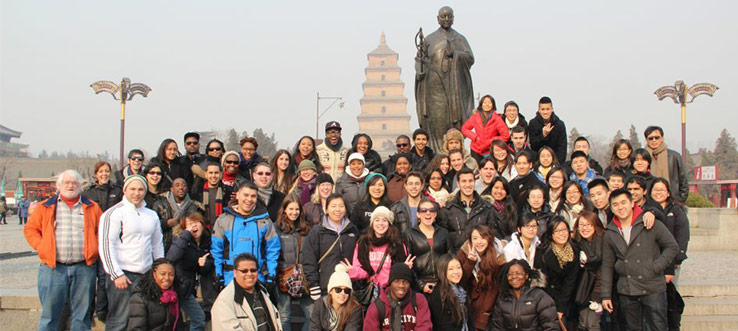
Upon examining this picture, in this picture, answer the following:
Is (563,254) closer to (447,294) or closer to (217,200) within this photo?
(447,294)

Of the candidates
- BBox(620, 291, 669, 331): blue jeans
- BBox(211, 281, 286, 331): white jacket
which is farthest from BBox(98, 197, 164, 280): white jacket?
BBox(620, 291, 669, 331): blue jeans

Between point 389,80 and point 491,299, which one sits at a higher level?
point 389,80

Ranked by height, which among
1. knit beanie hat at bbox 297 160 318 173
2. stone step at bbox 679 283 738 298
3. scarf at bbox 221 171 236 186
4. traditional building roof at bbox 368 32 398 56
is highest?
traditional building roof at bbox 368 32 398 56

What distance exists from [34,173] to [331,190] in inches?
2821

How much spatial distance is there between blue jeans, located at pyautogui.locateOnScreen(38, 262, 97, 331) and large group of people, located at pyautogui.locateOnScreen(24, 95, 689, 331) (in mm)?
12

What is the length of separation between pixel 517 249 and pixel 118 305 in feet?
11.2

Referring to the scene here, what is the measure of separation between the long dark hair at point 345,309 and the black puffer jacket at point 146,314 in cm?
129

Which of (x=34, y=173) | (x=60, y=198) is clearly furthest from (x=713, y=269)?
(x=34, y=173)

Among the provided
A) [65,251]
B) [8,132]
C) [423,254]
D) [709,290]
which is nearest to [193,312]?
[65,251]

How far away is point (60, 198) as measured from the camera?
18.1 feet

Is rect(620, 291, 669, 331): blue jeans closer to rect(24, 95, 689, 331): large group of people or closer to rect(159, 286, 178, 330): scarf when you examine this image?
rect(24, 95, 689, 331): large group of people

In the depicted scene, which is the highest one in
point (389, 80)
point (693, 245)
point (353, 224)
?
point (389, 80)

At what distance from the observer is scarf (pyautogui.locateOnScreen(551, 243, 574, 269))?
5.39 metres

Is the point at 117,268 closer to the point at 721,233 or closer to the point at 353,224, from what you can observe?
the point at 353,224
